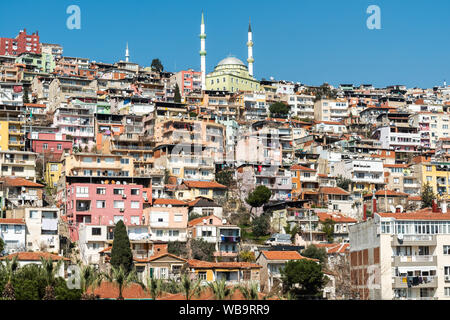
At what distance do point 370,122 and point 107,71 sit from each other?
4094 centimetres

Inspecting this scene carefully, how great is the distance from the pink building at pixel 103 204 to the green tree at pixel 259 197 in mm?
10864

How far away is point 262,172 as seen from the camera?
71625 millimetres

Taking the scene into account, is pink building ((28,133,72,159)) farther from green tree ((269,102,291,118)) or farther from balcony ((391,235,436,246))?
balcony ((391,235,436,246))

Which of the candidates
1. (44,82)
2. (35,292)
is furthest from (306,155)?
(35,292)

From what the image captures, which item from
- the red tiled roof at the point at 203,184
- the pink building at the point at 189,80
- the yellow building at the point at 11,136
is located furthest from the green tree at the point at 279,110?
the yellow building at the point at 11,136

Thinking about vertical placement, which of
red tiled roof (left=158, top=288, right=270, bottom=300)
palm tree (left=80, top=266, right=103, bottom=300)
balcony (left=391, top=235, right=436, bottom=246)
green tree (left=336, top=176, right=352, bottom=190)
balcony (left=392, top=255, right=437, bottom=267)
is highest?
green tree (left=336, top=176, right=352, bottom=190)

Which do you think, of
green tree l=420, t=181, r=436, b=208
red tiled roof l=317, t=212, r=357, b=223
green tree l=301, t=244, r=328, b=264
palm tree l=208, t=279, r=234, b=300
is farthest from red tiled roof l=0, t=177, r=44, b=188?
green tree l=420, t=181, r=436, b=208

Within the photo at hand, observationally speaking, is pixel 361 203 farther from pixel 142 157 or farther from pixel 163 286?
pixel 163 286

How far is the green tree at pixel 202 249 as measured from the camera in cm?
5362

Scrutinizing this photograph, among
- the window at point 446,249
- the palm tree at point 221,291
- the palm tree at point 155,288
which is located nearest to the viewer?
the palm tree at point 221,291

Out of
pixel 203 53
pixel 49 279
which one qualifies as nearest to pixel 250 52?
pixel 203 53

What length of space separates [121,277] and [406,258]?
57.2ft

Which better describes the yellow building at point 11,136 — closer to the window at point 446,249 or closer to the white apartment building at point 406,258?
the white apartment building at point 406,258

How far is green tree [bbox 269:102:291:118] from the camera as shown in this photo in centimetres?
10356
